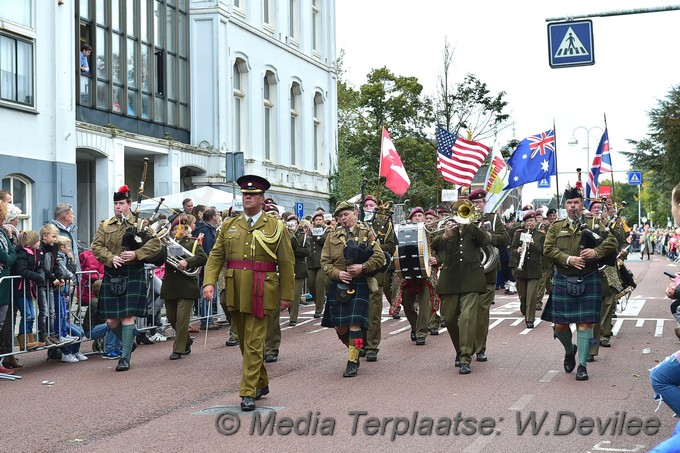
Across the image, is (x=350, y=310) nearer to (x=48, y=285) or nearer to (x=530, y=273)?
(x=48, y=285)

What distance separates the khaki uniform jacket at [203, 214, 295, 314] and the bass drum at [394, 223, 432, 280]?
3.38 metres

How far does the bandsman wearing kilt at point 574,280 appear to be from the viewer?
10.2m

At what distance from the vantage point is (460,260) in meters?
11.3

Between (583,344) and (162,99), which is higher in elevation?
(162,99)

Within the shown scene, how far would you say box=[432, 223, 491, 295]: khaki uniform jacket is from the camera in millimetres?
11188

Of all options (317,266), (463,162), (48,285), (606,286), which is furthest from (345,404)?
(463,162)

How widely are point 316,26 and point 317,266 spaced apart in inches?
929

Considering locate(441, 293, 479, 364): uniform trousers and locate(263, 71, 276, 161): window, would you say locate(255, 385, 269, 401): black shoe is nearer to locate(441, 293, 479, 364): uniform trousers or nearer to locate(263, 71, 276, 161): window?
locate(441, 293, 479, 364): uniform trousers

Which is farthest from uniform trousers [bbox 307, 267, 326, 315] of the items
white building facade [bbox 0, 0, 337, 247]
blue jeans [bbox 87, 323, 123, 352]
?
blue jeans [bbox 87, 323, 123, 352]

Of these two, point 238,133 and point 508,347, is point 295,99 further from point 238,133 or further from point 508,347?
point 508,347

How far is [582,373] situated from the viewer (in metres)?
9.98

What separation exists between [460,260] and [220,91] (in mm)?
20054

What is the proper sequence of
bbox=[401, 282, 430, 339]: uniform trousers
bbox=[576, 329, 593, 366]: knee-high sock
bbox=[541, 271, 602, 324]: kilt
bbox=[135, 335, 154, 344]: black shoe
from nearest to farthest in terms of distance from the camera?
bbox=[576, 329, 593, 366]: knee-high sock → bbox=[541, 271, 602, 324]: kilt → bbox=[401, 282, 430, 339]: uniform trousers → bbox=[135, 335, 154, 344]: black shoe

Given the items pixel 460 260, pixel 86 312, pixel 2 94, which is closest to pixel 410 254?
pixel 460 260
